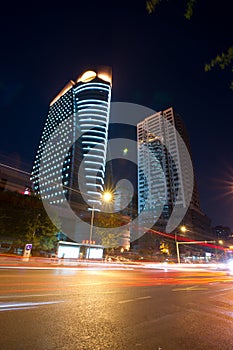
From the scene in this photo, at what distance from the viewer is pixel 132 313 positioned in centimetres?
518

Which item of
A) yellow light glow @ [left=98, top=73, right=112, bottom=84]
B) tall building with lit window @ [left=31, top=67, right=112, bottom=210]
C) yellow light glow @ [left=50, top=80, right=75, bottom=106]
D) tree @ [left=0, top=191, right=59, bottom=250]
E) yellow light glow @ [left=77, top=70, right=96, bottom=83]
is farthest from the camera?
yellow light glow @ [left=50, top=80, right=75, bottom=106]

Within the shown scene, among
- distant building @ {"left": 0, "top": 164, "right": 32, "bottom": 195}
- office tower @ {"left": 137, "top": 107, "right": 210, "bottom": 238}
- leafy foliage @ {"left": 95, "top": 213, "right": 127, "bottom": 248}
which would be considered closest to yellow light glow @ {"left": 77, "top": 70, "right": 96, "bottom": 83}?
office tower @ {"left": 137, "top": 107, "right": 210, "bottom": 238}

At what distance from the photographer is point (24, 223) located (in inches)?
1426

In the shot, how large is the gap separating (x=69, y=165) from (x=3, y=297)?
123m

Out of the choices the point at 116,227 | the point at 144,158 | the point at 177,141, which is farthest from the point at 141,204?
the point at 116,227

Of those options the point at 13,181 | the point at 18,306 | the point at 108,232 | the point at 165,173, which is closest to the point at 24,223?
the point at 108,232

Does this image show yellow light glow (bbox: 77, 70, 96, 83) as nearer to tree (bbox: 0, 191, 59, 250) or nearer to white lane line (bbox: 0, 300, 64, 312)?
tree (bbox: 0, 191, 59, 250)

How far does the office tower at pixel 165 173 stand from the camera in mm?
127688

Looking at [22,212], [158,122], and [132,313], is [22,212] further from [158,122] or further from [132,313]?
[158,122]

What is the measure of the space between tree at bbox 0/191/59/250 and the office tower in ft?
290

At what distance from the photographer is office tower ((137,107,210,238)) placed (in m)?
128

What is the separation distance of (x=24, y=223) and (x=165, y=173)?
120 m

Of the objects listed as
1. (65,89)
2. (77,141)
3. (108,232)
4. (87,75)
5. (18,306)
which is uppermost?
(87,75)

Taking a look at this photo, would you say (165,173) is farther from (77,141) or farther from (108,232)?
(108,232)
